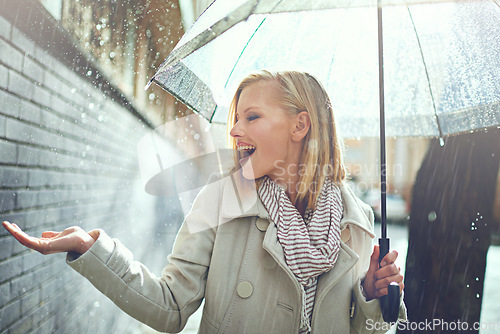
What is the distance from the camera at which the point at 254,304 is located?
183 cm

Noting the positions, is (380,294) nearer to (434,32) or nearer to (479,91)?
(479,91)

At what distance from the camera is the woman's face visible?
2000 mm

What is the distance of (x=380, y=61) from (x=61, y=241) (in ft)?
5.27

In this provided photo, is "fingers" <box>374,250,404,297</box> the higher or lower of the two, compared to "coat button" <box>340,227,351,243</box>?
lower

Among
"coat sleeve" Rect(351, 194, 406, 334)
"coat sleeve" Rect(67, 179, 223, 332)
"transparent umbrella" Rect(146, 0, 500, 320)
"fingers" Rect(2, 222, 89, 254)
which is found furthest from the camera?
"transparent umbrella" Rect(146, 0, 500, 320)

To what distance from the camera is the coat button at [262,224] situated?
1935mm

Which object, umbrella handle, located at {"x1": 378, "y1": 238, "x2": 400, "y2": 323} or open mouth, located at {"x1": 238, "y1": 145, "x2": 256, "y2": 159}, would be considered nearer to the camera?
umbrella handle, located at {"x1": 378, "y1": 238, "x2": 400, "y2": 323}

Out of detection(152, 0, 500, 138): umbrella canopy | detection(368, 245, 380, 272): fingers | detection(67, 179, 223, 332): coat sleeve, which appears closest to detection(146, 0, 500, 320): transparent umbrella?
detection(152, 0, 500, 138): umbrella canopy

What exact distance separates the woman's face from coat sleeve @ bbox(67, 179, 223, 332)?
0.78 feet

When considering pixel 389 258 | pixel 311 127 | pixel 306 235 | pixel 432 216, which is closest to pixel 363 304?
pixel 389 258

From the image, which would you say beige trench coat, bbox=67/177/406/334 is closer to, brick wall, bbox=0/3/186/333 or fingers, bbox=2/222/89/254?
fingers, bbox=2/222/89/254

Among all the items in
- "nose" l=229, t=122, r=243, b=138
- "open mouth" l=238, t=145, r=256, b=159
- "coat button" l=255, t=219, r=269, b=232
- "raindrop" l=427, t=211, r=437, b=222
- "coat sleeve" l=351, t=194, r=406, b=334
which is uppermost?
"nose" l=229, t=122, r=243, b=138

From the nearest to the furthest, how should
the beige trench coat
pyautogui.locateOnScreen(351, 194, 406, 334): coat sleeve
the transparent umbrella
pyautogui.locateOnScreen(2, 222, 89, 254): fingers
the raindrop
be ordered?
1. pyautogui.locateOnScreen(2, 222, 89, 254): fingers
2. the beige trench coat
3. pyautogui.locateOnScreen(351, 194, 406, 334): coat sleeve
4. the transparent umbrella
5. the raindrop

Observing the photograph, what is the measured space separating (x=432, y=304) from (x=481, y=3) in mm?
2062
